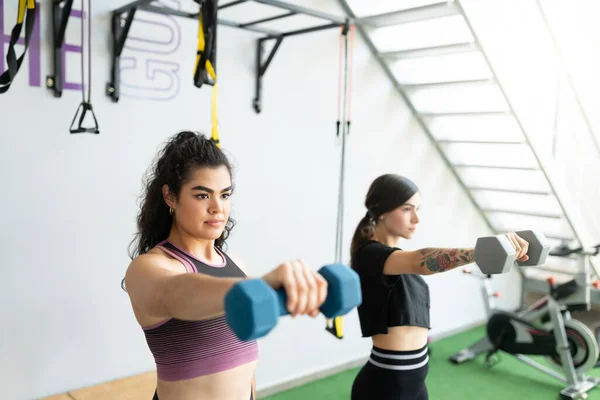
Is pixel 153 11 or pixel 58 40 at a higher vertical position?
pixel 153 11

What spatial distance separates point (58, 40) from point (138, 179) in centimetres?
66

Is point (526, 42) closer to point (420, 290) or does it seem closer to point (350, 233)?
point (350, 233)

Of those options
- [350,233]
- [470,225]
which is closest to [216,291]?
[350,233]

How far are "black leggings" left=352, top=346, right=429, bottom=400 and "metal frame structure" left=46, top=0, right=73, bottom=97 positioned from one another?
158cm

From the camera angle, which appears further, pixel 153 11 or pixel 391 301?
pixel 153 11

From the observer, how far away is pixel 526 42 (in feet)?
11.5

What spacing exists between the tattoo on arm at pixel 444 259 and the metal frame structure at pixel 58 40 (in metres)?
1.57

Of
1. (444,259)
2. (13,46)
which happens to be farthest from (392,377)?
(13,46)

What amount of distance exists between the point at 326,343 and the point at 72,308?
1635mm

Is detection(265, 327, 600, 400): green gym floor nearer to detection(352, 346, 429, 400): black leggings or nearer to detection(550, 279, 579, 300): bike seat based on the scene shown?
detection(550, 279, 579, 300): bike seat

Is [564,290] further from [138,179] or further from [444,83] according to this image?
[138,179]

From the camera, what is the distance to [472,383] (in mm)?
3455

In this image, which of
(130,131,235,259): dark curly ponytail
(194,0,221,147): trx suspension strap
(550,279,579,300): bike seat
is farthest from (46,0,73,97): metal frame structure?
(550,279,579,300): bike seat

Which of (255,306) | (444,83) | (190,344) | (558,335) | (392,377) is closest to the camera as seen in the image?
(255,306)
